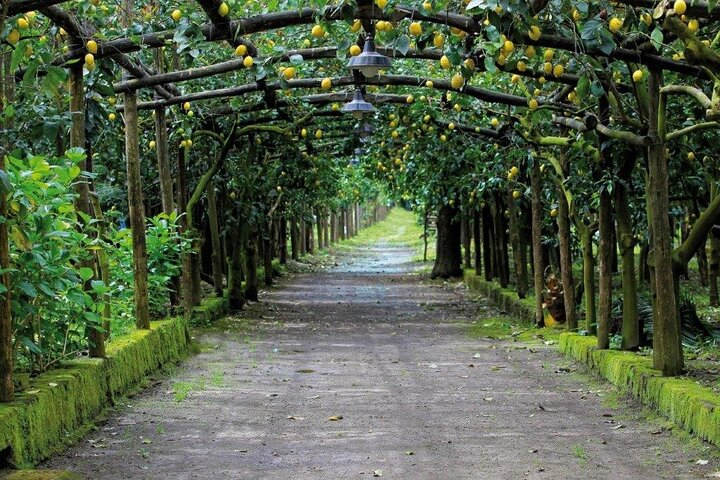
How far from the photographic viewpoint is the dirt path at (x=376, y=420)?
7.27 m

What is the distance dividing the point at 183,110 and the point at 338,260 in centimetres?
2809

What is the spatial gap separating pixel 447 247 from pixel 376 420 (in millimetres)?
20951

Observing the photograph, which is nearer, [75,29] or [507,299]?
[75,29]

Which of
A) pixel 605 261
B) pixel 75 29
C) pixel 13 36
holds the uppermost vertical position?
pixel 75 29

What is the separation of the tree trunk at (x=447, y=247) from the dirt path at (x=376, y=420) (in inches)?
529

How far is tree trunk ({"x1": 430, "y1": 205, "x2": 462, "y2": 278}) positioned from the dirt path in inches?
529

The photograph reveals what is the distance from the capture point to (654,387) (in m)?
8.95

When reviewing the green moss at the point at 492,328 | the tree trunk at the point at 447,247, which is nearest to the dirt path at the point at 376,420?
the green moss at the point at 492,328

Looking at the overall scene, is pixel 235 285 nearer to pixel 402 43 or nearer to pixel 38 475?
pixel 402 43

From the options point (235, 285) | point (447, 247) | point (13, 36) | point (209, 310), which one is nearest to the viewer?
point (13, 36)

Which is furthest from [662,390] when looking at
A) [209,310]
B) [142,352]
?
[209,310]

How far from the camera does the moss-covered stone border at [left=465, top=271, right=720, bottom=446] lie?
7623mm

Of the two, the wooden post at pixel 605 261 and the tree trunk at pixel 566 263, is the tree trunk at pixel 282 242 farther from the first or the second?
the wooden post at pixel 605 261

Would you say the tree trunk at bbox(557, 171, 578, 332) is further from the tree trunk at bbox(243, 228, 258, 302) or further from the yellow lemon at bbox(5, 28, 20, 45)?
the tree trunk at bbox(243, 228, 258, 302)
